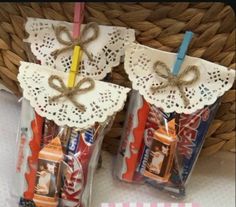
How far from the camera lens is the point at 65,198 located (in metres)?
0.70

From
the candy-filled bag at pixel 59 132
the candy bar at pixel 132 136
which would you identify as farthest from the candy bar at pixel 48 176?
the candy bar at pixel 132 136

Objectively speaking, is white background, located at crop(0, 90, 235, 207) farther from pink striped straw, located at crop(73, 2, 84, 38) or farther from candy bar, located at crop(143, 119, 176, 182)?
pink striped straw, located at crop(73, 2, 84, 38)

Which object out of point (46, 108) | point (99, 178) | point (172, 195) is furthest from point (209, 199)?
point (46, 108)

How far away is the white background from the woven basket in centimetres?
10

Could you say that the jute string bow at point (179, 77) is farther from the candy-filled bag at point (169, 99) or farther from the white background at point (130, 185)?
the white background at point (130, 185)

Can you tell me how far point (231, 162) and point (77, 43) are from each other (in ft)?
1.12

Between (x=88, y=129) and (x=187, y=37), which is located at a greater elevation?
(x=187, y=37)

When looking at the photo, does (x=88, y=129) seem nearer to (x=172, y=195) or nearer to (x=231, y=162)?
(x=172, y=195)

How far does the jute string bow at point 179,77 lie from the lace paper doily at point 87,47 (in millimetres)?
57

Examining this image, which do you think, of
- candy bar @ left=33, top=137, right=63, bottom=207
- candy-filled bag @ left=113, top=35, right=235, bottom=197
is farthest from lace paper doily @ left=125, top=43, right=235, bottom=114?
candy bar @ left=33, top=137, right=63, bottom=207

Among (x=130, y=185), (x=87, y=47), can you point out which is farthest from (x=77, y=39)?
(x=130, y=185)

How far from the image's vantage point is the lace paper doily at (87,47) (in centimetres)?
74

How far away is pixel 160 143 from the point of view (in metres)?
0.73

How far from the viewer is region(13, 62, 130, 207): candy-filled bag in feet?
2.29
